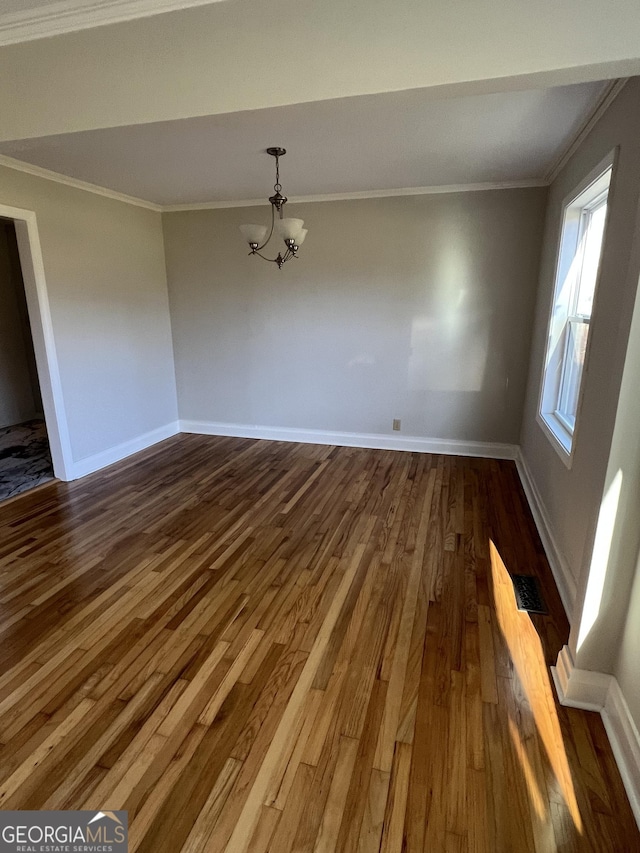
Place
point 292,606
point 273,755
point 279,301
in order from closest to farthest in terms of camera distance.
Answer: point 273,755, point 292,606, point 279,301

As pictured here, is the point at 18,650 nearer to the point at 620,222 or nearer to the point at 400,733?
the point at 400,733

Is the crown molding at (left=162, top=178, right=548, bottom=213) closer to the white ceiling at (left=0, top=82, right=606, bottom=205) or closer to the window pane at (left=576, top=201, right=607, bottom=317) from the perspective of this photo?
the white ceiling at (left=0, top=82, right=606, bottom=205)

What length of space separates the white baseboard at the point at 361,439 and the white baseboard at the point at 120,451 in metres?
0.29

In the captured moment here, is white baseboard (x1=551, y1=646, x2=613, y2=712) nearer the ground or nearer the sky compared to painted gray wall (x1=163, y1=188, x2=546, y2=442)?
nearer the ground

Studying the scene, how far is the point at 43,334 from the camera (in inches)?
140

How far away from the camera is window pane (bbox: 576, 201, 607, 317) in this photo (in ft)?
8.99

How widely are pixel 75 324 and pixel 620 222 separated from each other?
12.8 feet

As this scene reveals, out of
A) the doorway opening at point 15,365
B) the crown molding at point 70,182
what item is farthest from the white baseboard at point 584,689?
the doorway opening at point 15,365

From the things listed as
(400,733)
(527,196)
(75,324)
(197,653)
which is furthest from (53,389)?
(527,196)

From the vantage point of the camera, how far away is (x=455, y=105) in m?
2.31

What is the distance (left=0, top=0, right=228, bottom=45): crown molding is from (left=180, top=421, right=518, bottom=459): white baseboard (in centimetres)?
367

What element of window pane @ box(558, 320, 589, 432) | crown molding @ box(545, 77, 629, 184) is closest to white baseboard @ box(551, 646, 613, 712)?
window pane @ box(558, 320, 589, 432)

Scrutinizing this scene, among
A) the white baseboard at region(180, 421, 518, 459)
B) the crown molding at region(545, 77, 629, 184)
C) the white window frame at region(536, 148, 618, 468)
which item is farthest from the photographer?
the white baseboard at region(180, 421, 518, 459)

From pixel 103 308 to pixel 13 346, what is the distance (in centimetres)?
268
